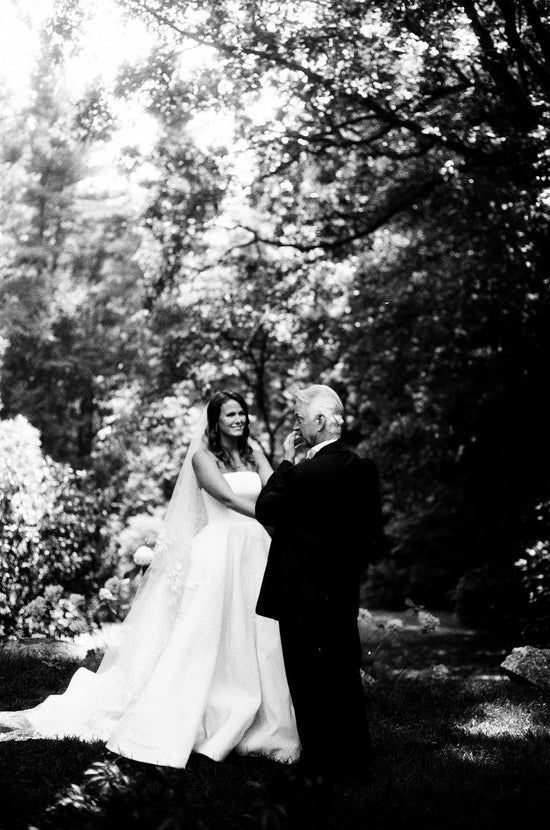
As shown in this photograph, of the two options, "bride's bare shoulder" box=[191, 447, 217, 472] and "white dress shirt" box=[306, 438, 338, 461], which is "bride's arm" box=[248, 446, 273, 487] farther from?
"white dress shirt" box=[306, 438, 338, 461]

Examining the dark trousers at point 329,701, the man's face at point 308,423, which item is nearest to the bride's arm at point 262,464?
the man's face at point 308,423

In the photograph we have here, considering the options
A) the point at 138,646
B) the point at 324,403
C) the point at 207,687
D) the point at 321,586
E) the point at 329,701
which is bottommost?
the point at 329,701

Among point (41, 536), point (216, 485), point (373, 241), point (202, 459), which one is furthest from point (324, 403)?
point (373, 241)

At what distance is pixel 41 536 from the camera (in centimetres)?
952

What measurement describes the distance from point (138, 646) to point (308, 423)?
2001 millimetres

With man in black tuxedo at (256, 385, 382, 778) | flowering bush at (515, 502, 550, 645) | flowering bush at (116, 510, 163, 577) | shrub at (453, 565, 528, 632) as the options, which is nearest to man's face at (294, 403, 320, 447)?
man in black tuxedo at (256, 385, 382, 778)

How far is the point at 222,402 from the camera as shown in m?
5.96

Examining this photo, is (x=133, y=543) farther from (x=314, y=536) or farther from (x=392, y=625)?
(x=314, y=536)

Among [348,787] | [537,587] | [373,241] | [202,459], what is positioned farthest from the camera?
[373,241]

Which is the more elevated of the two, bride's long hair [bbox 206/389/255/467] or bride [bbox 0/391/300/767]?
bride's long hair [bbox 206/389/255/467]

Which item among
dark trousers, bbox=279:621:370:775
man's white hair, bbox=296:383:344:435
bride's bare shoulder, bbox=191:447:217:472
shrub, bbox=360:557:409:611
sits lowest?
shrub, bbox=360:557:409:611

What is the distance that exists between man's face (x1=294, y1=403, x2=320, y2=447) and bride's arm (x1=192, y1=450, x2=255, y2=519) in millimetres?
1035

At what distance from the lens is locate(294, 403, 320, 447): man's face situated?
15.3 feet

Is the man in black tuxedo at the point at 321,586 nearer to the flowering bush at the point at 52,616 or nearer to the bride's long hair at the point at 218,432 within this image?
the bride's long hair at the point at 218,432
